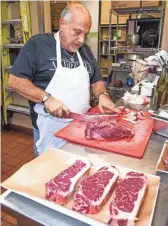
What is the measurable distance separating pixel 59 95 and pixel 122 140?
0.53 m

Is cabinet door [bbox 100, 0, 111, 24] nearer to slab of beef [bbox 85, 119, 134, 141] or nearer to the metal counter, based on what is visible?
slab of beef [bbox 85, 119, 134, 141]

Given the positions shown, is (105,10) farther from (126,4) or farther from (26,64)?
(26,64)

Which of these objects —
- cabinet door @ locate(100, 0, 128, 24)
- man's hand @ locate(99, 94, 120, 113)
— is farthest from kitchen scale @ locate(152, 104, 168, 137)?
cabinet door @ locate(100, 0, 128, 24)

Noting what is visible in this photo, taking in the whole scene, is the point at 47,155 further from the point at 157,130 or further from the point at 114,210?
the point at 157,130

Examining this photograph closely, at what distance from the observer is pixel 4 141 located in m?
2.91

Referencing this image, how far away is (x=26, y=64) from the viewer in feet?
4.19

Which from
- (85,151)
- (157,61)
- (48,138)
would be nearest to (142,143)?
(85,151)

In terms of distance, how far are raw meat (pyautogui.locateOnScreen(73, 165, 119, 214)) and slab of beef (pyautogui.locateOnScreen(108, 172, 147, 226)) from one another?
3 cm

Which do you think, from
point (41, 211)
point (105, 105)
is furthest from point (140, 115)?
point (41, 211)

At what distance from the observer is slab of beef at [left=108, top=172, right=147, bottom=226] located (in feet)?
1.83

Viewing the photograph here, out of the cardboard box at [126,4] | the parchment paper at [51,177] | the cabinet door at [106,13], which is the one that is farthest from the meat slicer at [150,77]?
the cabinet door at [106,13]

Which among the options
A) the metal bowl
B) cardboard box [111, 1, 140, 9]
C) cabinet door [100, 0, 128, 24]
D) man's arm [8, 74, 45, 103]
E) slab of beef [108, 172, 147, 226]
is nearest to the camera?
slab of beef [108, 172, 147, 226]

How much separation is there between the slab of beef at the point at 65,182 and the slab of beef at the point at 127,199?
0.43ft

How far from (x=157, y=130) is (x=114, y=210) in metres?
0.65
